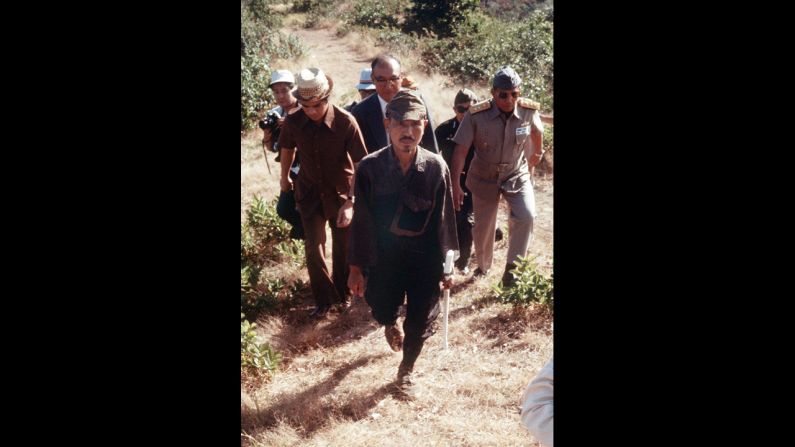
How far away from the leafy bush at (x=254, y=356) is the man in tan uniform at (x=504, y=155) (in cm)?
A: 193

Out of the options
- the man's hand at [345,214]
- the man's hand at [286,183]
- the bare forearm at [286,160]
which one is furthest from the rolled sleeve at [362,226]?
the man's hand at [286,183]

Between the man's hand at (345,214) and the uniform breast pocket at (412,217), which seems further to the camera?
the man's hand at (345,214)

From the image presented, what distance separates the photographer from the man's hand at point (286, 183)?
541cm

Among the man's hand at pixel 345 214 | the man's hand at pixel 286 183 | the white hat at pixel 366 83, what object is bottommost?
the man's hand at pixel 286 183

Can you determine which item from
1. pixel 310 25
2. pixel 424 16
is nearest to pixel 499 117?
pixel 424 16

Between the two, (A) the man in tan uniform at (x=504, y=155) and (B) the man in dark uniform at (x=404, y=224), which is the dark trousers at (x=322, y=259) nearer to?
(A) the man in tan uniform at (x=504, y=155)

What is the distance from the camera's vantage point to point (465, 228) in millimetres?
6449

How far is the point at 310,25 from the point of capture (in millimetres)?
25844

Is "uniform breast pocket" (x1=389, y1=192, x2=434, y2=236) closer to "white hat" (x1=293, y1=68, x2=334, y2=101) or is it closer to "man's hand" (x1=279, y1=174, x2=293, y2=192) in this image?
"white hat" (x1=293, y1=68, x2=334, y2=101)

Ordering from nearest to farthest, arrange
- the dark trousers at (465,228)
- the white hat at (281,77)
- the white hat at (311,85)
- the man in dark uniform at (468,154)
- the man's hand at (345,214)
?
1. the man's hand at (345,214)
2. the white hat at (311,85)
3. the white hat at (281,77)
4. the man in dark uniform at (468,154)
5. the dark trousers at (465,228)

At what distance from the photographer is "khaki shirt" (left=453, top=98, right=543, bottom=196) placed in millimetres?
5414

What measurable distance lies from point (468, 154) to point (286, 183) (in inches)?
68.2
